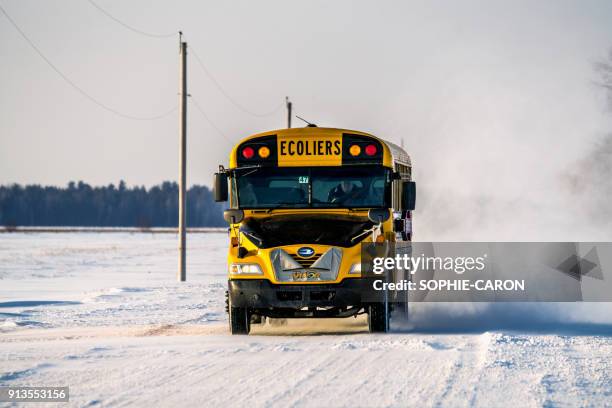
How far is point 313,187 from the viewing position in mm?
14938

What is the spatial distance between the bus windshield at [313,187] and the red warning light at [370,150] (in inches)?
8.3

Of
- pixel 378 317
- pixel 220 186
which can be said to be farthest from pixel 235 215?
pixel 378 317

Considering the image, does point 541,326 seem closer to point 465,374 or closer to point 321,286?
point 321,286

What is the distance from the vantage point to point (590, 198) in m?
39.8

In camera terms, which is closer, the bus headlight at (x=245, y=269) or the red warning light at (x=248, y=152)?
the bus headlight at (x=245, y=269)

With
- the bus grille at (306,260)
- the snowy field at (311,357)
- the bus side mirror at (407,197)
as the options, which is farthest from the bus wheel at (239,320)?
the bus side mirror at (407,197)

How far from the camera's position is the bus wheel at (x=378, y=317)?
1434 centimetres

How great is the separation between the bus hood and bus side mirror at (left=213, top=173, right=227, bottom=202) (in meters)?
0.51

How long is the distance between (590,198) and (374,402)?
3309cm

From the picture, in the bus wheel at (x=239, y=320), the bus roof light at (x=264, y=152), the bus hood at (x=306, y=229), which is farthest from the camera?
the bus roof light at (x=264, y=152)

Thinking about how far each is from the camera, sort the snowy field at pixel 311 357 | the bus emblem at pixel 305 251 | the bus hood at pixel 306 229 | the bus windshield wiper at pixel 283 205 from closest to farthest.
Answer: the snowy field at pixel 311 357, the bus emblem at pixel 305 251, the bus hood at pixel 306 229, the bus windshield wiper at pixel 283 205

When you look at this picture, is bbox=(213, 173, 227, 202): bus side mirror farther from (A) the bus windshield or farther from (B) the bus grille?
(B) the bus grille

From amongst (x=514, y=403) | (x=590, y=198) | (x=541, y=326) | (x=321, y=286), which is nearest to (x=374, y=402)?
(x=514, y=403)

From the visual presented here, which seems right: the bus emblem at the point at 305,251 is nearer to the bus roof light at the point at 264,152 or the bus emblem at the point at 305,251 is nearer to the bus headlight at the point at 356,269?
the bus headlight at the point at 356,269
